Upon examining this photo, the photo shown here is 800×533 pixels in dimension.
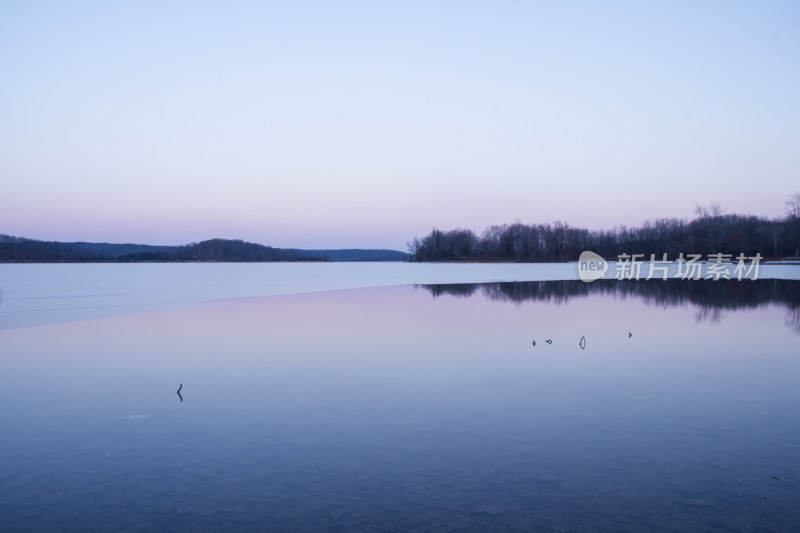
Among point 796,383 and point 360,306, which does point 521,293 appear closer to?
point 360,306

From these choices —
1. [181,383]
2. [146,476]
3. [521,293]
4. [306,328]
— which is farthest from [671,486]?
[521,293]

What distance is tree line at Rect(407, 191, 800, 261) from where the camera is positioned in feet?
287

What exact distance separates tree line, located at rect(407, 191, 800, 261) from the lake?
3498 inches

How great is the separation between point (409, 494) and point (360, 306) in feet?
54.0

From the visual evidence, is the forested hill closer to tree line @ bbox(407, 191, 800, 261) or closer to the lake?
tree line @ bbox(407, 191, 800, 261)

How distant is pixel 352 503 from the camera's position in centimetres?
437

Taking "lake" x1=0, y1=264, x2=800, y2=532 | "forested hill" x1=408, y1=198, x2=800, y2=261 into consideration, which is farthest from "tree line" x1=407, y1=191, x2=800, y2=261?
"lake" x1=0, y1=264, x2=800, y2=532

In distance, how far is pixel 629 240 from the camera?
127688 millimetres

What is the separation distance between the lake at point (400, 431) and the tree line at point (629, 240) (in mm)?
88845

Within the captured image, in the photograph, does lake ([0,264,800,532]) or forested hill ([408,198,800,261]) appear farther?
forested hill ([408,198,800,261])

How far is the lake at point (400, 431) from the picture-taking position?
423 cm

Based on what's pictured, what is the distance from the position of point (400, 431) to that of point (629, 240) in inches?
5266

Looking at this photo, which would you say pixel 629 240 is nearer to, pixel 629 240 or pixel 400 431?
pixel 629 240

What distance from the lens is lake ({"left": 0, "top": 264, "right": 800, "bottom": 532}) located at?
4227 millimetres
